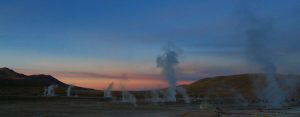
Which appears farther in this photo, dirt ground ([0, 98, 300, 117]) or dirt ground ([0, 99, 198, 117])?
dirt ground ([0, 99, 198, 117])

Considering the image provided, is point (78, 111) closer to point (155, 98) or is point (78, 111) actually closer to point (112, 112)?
point (112, 112)

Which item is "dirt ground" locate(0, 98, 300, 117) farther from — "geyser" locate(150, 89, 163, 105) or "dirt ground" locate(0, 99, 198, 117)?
"geyser" locate(150, 89, 163, 105)

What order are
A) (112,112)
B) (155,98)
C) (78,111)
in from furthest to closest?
(155,98), (112,112), (78,111)

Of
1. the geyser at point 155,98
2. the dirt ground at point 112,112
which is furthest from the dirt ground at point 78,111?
the geyser at point 155,98

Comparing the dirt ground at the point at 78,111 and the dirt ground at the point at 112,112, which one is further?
the dirt ground at the point at 78,111

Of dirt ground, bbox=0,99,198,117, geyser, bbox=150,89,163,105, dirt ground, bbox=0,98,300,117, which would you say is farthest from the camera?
geyser, bbox=150,89,163,105

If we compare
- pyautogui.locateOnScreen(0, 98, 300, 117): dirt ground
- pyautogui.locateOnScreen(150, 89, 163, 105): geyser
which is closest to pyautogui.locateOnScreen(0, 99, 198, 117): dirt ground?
pyautogui.locateOnScreen(0, 98, 300, 117): dirt ground

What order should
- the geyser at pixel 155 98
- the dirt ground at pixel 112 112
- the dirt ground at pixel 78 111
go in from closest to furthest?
1. the dirt ground at pixel 112 112
2. the dirt ground at pixel 78 111
3. the geyser at pixel 155 98

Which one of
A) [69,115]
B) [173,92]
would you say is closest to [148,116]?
[69,115]

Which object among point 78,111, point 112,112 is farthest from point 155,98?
point 78,111

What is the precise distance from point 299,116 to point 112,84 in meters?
67.8

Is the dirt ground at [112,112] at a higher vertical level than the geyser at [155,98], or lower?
lower

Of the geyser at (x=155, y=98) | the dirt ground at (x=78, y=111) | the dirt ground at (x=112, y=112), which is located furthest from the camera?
the geyser at (x=155, y=98)

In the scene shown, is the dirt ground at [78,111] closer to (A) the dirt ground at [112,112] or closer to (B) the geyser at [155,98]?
(A) the dirt ground at [112,112]
